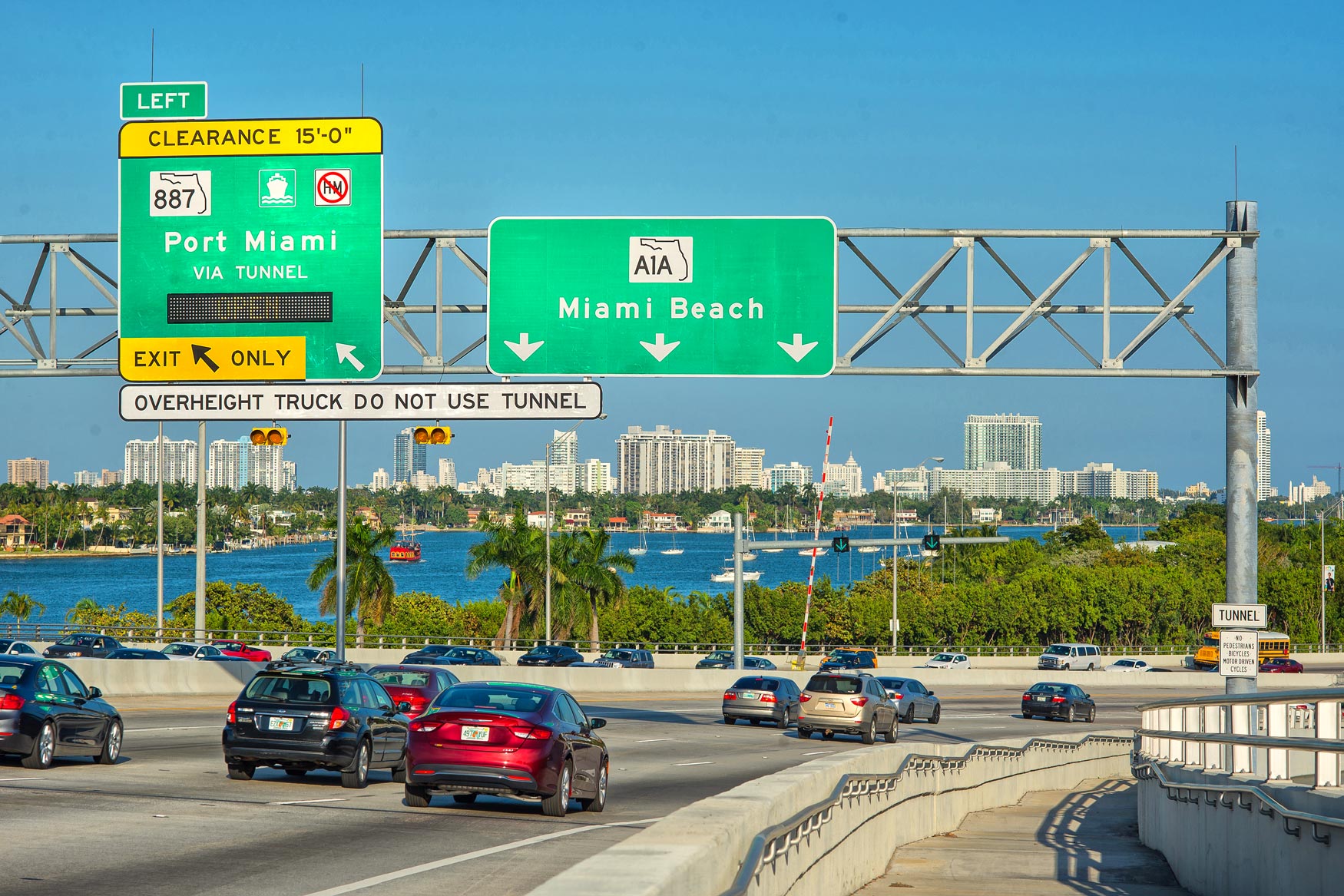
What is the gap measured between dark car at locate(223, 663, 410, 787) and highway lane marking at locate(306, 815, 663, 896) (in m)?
3.68

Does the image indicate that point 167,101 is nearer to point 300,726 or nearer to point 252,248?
point 252,248

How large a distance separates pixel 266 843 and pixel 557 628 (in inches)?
2739

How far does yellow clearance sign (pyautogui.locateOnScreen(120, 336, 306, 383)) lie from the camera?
20078mm

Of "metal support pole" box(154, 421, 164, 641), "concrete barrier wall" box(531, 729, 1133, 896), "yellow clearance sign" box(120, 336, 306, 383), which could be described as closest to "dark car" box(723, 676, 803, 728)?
"concrete barrier wall" box(531, 729, 1133, 896)

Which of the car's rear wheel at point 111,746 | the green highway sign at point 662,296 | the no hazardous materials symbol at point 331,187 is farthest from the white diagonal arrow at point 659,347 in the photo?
the car's rear wheel at point 111,746

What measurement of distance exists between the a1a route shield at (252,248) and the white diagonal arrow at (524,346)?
1.83 m


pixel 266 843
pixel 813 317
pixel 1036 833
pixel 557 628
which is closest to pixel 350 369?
pixel 813 317

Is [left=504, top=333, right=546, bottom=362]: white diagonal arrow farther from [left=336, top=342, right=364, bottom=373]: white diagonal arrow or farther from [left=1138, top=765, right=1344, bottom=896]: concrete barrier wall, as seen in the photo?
[left=1138, top=765, right=1344, bottom=896]: concrete barrier wall

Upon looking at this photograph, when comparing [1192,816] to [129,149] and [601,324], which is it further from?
[129,149]

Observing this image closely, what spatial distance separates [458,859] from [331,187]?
10.6 m

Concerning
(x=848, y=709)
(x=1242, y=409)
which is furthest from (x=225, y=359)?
(x=848, y=709)

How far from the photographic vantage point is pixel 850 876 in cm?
1339

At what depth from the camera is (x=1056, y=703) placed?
50.1 meters

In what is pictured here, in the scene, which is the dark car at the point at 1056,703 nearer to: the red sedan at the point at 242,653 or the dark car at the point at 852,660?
the dark car at the point at 852,660
